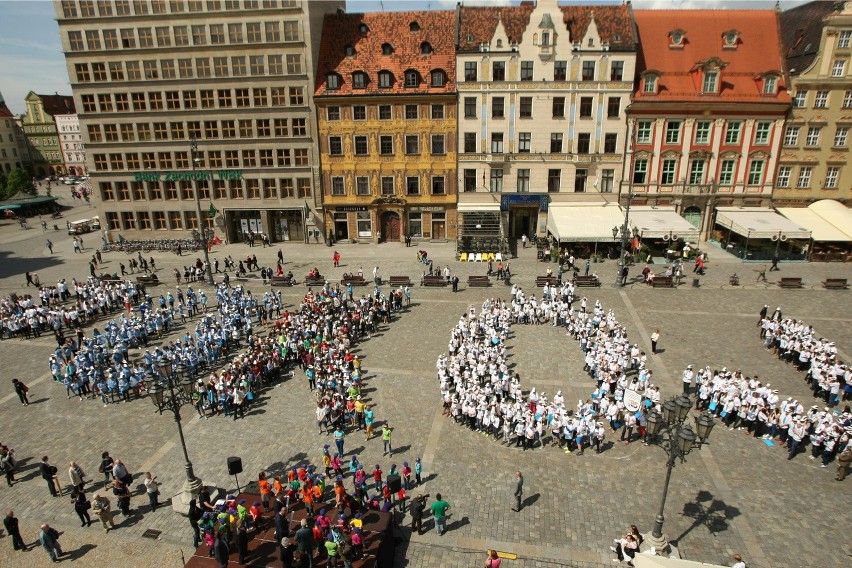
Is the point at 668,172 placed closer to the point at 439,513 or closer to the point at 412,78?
the point at 412,78

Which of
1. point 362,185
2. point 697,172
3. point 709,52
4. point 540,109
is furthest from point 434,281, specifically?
point 709,52

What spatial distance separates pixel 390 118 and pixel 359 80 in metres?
4.27

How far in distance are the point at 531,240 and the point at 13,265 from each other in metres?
47.2

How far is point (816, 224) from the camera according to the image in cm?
4116

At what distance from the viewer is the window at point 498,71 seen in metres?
43.9

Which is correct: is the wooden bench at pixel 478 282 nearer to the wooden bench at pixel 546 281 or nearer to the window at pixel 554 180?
the wooden bench at pixel 546 281

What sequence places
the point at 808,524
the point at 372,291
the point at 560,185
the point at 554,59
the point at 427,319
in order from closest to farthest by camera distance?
the point at 808,524 < the point at 427,319 < the point at 372,291 < the point at 554,59 < the point at 560,185

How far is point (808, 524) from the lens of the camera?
49.6 ft

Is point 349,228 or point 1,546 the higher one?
point 349,228

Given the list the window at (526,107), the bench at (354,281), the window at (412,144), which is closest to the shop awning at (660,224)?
the window at (526,107)

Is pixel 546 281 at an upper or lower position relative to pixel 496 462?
upper

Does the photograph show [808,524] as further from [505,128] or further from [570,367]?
[505,128]

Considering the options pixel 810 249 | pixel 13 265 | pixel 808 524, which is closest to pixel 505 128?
pixel 810 249

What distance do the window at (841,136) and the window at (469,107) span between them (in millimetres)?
29087
